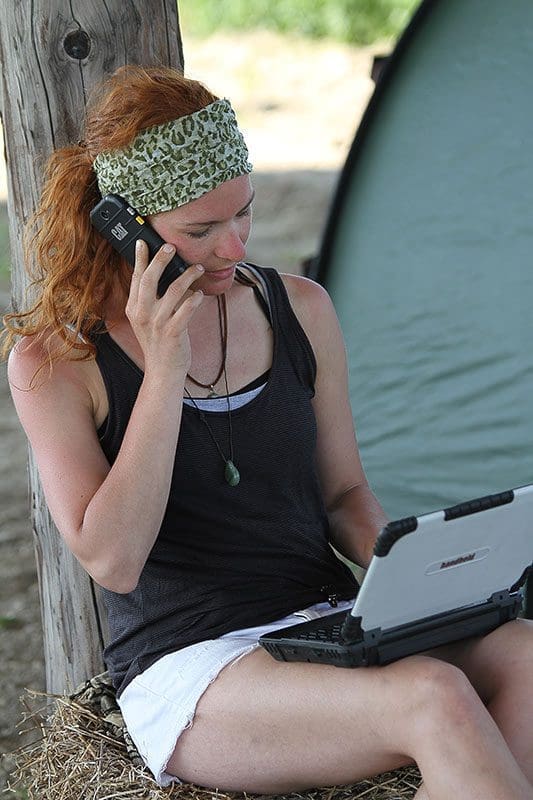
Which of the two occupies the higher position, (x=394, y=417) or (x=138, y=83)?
(x=138, y=83)

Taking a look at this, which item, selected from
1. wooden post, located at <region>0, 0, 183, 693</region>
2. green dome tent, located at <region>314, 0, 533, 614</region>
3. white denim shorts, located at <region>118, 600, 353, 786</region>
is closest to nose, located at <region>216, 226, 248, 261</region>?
wooden post, located at <region>0, 0, 183, 693</region>

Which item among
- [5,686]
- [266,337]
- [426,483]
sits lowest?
[5,686]

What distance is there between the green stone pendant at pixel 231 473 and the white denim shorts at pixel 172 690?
0.83ft

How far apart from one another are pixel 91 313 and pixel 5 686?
175 centimetres

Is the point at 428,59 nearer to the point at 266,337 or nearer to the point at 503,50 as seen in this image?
the point at 503,50

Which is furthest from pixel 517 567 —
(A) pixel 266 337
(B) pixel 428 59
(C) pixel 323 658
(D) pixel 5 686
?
(B) pixel 428 59

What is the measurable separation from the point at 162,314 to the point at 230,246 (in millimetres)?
162

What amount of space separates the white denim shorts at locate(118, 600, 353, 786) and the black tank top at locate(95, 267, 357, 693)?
0.03 meters

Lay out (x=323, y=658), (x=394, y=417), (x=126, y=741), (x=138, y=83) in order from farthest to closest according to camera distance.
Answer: (x=394, y=417), (x=126, y=741), (x=138, y=83), (x=323, y=658)

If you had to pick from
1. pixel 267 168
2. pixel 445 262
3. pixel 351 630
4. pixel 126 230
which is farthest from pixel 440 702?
pixel 267 168

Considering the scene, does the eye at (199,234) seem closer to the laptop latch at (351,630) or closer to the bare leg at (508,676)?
the laptop latch at (351,630)

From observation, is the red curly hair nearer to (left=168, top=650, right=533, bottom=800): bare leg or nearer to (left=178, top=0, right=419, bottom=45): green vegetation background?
(left=168, top=650, right=533, bottom=800): bare leg

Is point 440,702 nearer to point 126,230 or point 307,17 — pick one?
point 126,230

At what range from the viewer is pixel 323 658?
1904 mm
